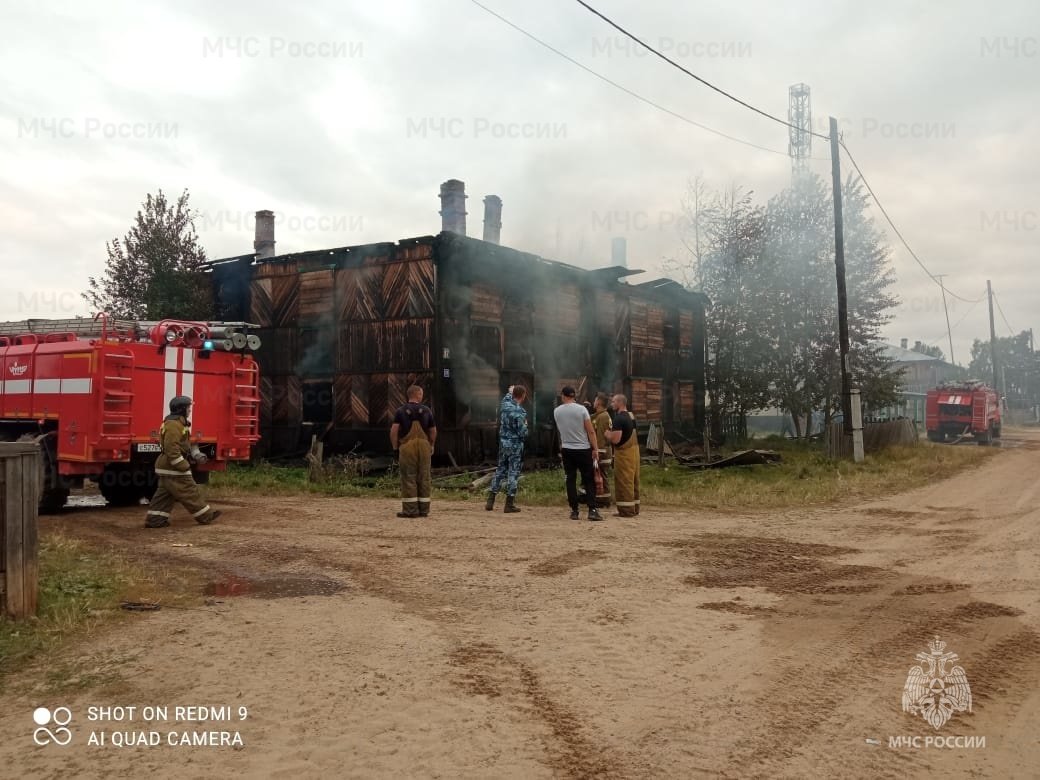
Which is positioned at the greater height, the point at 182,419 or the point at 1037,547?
the point at 182,419

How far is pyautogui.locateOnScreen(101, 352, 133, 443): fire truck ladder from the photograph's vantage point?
33.1 ft

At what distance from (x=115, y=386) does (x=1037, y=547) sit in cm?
1180

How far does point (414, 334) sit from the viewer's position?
17.0 m

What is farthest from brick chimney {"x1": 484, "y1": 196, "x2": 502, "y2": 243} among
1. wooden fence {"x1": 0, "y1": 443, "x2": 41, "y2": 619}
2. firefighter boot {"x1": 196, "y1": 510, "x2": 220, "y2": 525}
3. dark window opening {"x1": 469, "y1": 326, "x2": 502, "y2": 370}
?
wooden fence {"x1": 0, "y1": 443, "x2": 41, "y2": 619}

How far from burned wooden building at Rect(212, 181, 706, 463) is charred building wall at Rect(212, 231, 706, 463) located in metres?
0.03

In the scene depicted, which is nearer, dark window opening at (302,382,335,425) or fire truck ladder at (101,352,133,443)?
fire truck ladder at (101,352,133,443)

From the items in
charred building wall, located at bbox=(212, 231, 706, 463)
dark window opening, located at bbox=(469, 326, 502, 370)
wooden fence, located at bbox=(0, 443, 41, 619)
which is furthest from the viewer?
dark window opening, located at bbox=(469, 326, 502, 370)

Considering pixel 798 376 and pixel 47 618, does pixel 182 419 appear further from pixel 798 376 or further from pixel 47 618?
pixel 798 376

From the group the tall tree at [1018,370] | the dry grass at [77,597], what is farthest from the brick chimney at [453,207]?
the tall tree at [1018,370]

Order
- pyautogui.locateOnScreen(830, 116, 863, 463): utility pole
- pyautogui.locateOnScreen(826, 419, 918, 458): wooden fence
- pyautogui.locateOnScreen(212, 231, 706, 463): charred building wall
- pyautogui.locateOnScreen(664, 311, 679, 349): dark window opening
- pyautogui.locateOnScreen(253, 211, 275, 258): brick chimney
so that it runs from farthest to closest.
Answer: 1. pyautogui.locateOnScreen(664, 311, 679, 349): dark window opening
2. pyautogui.locateOnScreen(253, 211, 275, 258): brick chimney
3. pyautogui.locateOnScreen(826, 419, 918, 458): wooden fence
4. pyautogui.locateOnScreen(830, 116, 863, 463): utility pole
5. pyautogui.locateOnScreen(212, 231, 706, 463): charred building wall

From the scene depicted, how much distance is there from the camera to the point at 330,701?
3949 mm

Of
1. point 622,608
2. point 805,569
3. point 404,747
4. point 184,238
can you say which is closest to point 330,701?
point 404,747

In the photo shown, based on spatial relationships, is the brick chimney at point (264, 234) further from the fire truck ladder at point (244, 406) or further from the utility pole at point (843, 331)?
the utility pole at point (843, 331)

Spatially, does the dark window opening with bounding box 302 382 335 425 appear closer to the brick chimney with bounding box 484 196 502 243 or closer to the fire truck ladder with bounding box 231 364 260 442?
the fire truck ladder with bounding box 231 364 260 442
